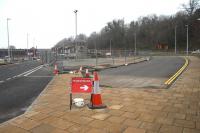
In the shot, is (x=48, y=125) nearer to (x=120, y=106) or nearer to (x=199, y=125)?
(x=120, y=106)

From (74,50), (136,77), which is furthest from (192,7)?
(136,77)

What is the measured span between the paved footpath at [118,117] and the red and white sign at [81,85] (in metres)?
0.56

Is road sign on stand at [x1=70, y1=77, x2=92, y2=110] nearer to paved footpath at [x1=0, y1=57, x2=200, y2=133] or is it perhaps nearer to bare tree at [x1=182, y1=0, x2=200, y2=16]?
paved footpath at [x1=0, y1=57, x2=200, y2=133]

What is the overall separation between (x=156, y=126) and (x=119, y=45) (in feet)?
407

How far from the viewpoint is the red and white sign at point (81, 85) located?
697cm

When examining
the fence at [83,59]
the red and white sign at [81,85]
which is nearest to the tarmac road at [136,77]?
the red and white sign at [81,85]

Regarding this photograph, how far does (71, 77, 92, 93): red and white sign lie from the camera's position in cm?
697

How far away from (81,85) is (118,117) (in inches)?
65.1

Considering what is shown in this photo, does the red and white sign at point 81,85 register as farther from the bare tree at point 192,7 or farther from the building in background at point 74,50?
the bare tree at point 192,7

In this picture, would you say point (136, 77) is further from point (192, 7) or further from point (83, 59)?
point (192, 7)

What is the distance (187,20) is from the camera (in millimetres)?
93438

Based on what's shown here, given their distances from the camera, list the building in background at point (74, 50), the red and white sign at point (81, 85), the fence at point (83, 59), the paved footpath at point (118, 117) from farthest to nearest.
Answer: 1. the building in background at point (74, 50)
2. the fence at point (83, 59)
3. the red and white sign at point (81, 85)
4. the paved footpath at point (118, 117)

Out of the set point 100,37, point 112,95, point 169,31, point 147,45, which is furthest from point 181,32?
point 112,95

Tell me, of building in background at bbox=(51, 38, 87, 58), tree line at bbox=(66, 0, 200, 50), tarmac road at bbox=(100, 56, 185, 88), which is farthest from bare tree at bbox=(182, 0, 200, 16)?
tarmac road at bbox=(100, 56, 185, 88)
